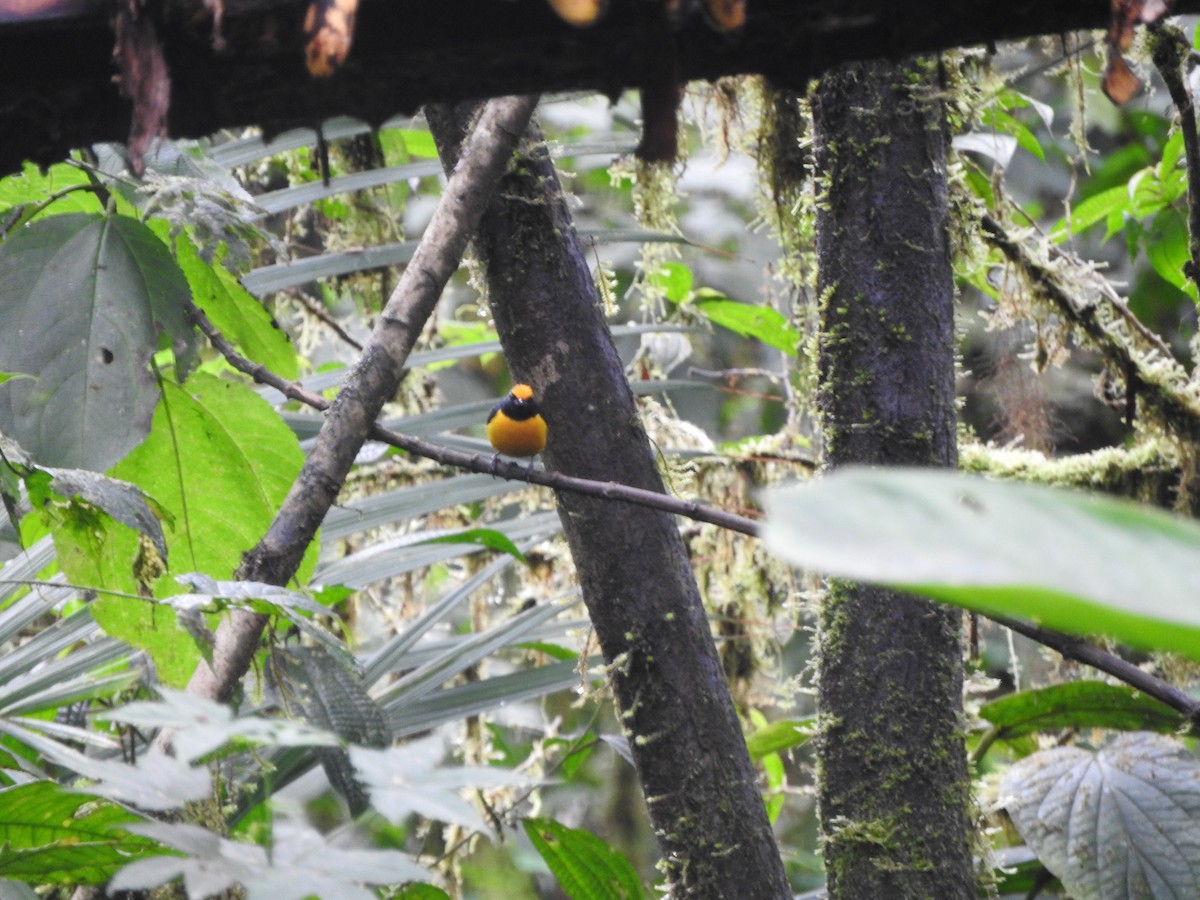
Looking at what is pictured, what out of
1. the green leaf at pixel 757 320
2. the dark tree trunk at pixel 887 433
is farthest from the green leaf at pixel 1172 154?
the green leaf at pixel 757 320

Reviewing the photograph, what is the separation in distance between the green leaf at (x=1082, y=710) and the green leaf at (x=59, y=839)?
1.66 m

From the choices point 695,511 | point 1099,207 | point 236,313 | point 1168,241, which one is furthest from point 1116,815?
point 236,313

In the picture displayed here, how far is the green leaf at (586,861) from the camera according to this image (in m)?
2.07

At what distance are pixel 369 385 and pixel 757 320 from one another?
6.18 feet

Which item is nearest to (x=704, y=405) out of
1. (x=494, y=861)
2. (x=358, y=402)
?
(x=494, y=861)

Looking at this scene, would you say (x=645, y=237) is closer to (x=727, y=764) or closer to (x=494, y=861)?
(x=727, y=764)

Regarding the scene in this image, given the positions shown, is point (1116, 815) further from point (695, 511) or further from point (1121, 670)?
point (695, 511)

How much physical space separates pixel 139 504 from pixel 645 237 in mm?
1345

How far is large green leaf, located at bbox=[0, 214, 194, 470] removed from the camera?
1.44 m

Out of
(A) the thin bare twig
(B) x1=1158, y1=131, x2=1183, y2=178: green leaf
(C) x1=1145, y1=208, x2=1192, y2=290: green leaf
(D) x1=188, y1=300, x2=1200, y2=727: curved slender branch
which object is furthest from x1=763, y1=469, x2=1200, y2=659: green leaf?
(C) x1=1145, y1=208, x2=1192, y2=290: green leaf

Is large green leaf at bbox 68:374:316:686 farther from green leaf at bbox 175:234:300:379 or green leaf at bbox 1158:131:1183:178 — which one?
green leaf at bbox 1158:131:1183:178

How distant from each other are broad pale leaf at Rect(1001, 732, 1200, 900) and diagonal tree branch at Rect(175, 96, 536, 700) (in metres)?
1.38

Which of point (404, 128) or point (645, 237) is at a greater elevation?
point (404, 128)

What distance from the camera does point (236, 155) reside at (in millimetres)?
2598
